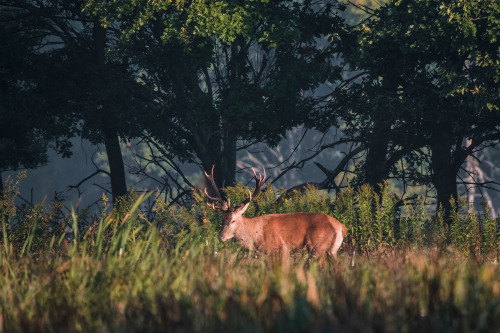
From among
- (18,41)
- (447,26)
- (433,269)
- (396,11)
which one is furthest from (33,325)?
(18,41)

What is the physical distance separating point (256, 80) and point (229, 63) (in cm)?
85

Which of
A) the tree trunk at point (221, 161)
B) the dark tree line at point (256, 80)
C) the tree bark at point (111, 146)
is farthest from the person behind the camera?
the tree trunk at point (221, 161)

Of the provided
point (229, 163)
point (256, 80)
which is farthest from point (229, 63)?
point (229, 163)

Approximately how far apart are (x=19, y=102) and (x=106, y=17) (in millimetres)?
2850

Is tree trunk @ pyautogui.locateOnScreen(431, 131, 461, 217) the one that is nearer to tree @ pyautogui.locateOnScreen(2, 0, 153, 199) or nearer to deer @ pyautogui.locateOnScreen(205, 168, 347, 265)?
deer @ pyautogui.locateOnScreen(205, 168, 347, 265)

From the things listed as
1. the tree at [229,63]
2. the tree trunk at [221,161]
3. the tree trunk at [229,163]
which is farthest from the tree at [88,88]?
the tree trunk at [229,163]

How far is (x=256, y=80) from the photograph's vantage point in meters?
17.8

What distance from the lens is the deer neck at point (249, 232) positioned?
10484 mm

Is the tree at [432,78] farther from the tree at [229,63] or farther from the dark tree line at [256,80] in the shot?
the tree at [229,63]

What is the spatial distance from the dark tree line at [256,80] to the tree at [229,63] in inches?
1.5

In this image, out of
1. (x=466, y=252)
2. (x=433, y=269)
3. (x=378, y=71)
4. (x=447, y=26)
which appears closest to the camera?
(x=433, y=269)

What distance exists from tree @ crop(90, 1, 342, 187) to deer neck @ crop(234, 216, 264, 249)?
203 inches

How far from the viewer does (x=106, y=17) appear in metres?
15.1

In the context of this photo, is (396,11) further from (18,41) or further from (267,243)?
(18,41)
